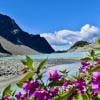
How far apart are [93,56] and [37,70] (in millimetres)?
1067

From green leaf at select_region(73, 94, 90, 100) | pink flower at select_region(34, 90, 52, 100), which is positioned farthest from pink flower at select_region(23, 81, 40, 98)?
green leaf at select_region(73, 94, 90, 100)

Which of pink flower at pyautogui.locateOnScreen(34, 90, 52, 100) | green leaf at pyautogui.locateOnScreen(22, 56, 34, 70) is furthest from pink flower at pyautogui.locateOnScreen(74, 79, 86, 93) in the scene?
green leaf at pyautogui.locateOnScreen(22, 56, 34, 70)

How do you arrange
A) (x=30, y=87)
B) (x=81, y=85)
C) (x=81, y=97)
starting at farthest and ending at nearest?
(x=81, y=85), (x=30, y=87), (x=81, y=97)

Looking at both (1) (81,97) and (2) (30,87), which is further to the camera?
(2) (30,87)

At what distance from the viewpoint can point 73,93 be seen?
3.43 m

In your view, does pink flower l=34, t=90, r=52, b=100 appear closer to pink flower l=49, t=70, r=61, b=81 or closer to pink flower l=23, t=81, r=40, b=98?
pink flower l=23, t=81, r=40, b=98

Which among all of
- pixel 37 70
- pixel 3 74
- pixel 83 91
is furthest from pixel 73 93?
pixel 3 74

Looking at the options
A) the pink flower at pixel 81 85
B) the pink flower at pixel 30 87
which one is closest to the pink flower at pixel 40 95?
the pink flower at pixel 30 87

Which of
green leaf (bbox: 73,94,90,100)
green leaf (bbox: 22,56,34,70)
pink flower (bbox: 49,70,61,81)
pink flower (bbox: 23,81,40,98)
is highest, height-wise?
green leaf (bbox: 22,56,34,70)

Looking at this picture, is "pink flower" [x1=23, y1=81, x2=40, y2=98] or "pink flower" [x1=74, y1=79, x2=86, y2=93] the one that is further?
"pink flower" [x1=74, y1=79, x2=86, y2=93]

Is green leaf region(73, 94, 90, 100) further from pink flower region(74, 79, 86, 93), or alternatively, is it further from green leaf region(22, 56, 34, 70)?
green leaf region(22, 56, 34, 70)

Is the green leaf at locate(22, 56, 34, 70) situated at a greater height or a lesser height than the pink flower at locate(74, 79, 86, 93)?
greater

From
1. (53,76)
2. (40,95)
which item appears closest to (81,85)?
(53,76)

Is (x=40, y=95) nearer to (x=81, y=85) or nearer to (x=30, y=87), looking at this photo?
(x=30, y=87)
